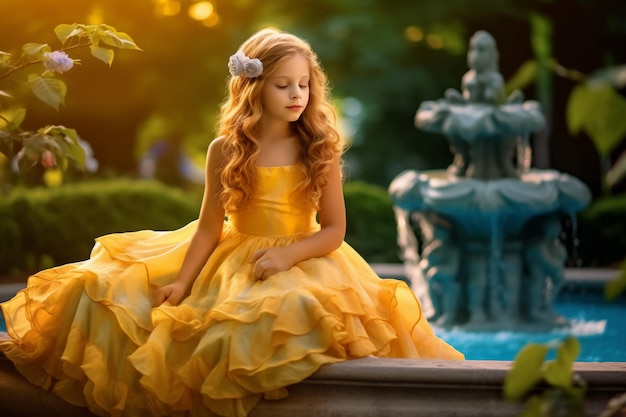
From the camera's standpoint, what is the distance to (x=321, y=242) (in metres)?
3.84

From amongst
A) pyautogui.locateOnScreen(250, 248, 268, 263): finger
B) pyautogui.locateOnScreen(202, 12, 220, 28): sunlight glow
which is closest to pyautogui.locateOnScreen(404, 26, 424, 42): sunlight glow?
pyautogui.locateOnScreen(202, 12, 220, 28): sunlight glow

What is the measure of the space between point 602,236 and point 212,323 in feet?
18.8

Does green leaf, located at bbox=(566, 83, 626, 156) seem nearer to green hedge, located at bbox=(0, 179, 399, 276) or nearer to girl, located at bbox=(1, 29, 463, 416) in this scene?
girl, located at bbox=(1, 29, 463, 416)

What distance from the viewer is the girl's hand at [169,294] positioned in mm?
3703

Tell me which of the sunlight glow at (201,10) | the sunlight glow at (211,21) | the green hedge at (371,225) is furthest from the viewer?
the sunlight glow at (211,21)

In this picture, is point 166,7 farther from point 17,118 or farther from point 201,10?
point 17,118

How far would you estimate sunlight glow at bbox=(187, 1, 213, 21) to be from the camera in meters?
12.0

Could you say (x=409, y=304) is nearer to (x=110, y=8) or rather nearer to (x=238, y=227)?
(x=238, y=227)

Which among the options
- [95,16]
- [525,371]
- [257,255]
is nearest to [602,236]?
[95,16]

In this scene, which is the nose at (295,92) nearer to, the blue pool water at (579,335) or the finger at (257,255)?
the finger at (257,255)

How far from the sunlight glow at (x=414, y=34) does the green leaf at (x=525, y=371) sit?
1038cm

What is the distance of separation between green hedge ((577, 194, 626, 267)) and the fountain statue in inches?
76.9

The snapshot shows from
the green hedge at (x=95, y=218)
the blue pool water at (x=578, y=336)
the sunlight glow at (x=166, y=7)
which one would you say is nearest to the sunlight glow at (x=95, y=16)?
the sunlight glow at (x=166, y=7)

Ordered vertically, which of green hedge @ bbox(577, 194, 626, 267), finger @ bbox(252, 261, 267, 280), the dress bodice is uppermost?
the dress bodice
